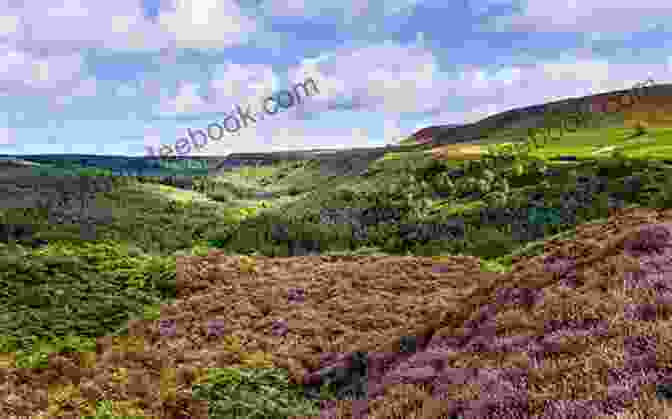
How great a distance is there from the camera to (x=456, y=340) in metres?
11.4

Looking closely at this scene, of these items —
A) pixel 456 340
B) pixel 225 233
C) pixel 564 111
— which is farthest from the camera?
pixel 564 111

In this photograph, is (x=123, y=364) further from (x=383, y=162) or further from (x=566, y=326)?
(x=383, y=162)

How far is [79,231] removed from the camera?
156 ft

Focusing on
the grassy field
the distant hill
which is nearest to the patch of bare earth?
the grassy field

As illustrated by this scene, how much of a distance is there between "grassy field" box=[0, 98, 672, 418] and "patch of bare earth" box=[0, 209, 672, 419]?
1.93m

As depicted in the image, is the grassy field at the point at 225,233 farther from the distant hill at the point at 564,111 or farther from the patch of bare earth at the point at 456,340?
the distant hill at the point at 564,111

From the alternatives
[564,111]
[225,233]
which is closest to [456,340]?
[225,233]

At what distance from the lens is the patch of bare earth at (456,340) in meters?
6.80

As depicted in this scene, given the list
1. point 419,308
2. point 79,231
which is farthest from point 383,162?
point 419,308

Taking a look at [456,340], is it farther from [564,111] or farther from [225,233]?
[564,111]

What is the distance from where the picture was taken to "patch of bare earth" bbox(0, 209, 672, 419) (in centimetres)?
680

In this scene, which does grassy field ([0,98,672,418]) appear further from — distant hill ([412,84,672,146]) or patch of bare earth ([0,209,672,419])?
distant hill ([412,84,672,146])

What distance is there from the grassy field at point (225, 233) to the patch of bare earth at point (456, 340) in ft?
6.33

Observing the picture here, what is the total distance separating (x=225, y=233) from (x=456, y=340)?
52.0 metres
